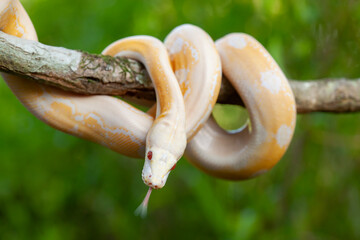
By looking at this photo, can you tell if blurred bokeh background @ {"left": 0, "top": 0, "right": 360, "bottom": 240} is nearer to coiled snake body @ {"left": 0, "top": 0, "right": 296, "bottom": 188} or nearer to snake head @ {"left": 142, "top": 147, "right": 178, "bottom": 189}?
coiled snake body @ {"left": 0, "top": 0, "right": 296, "bottom": 188}

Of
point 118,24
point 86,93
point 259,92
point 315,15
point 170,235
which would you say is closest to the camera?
point 86,93

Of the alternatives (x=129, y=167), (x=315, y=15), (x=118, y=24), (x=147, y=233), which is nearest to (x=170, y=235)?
(x=147, y=233)

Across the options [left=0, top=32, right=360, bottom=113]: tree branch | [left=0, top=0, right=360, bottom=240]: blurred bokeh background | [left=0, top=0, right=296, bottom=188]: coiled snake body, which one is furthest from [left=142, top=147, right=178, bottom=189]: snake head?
[left=0, top=0, right=360, bottom=240]: blurred bokeh background

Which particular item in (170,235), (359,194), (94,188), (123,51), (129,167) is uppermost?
(123,51)

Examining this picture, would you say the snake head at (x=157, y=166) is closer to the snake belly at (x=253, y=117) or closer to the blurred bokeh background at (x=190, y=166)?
the snake belly at (x=253, y=117)

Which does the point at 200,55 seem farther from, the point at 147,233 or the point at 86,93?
the point at 147,233

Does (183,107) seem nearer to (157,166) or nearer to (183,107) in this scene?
(183,107)
